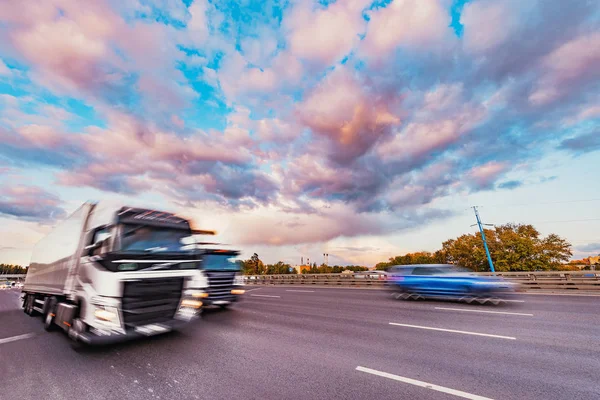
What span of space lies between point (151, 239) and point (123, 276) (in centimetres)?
103

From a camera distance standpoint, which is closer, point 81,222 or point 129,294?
point 129,294

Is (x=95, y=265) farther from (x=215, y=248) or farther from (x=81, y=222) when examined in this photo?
(x=215, y=248)

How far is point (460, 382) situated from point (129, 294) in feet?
20.1

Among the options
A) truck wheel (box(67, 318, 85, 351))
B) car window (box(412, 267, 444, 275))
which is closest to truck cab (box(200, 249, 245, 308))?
truck wheel (box(67, 318, 85, 351))

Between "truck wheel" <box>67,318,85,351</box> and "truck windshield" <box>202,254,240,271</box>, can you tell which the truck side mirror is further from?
"truck windshield" <box>202,254,240,271</box>

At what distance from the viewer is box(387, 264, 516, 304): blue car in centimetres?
1071

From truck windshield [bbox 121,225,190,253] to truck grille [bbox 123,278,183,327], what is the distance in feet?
2.36

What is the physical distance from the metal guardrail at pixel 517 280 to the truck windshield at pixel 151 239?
686 inches

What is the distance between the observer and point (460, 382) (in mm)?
3891

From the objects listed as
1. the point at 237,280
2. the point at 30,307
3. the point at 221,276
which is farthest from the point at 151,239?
the point at 30,307

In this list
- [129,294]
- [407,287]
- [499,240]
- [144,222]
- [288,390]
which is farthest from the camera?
[499,240]

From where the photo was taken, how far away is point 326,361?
4.75m

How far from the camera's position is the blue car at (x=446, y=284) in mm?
10710

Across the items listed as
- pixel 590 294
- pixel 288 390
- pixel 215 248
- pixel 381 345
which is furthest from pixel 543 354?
pixel 590 294
